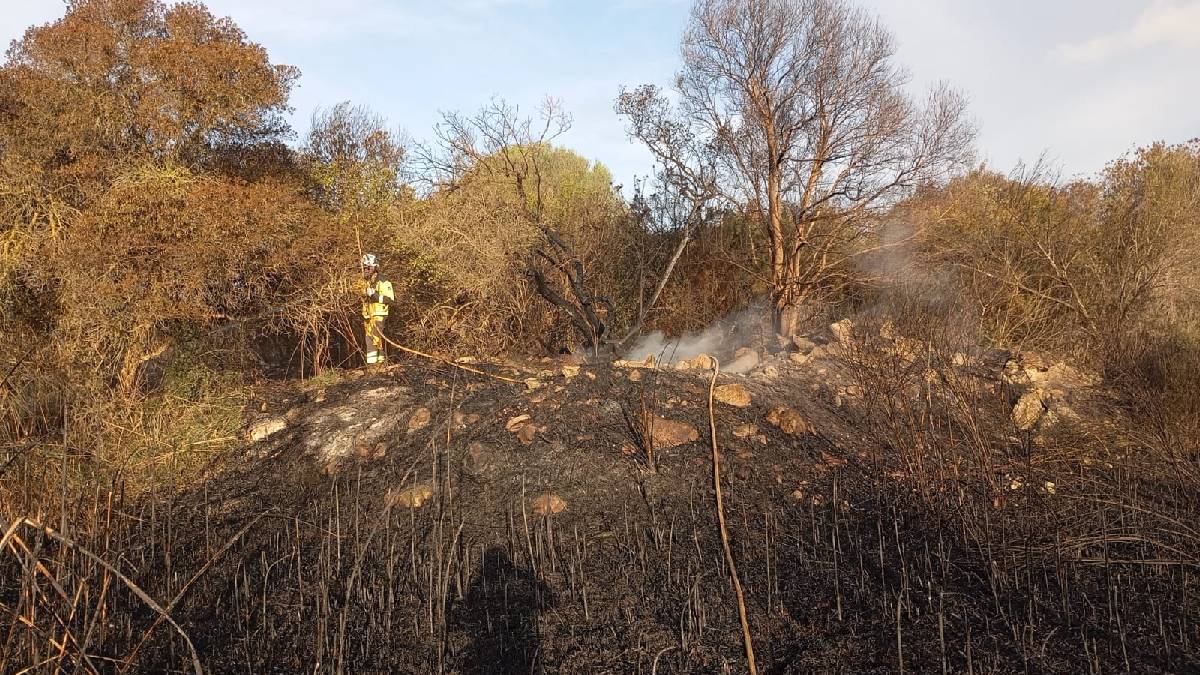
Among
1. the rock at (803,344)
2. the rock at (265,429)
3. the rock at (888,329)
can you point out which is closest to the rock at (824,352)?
the rock at (803,344)

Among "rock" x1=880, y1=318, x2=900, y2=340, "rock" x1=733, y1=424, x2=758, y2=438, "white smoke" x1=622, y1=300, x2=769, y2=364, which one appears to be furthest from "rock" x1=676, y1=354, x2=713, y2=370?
"white smoke" x1=622, y1=300, x2=769, y2=364

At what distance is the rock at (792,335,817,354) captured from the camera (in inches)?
380

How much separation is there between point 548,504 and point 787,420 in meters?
2.37

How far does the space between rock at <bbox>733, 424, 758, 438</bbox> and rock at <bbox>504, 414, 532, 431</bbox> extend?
6.06ft

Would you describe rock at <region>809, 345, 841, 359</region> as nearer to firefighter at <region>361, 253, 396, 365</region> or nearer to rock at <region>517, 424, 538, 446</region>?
rock at <region>517, 424, 538, 446</region>

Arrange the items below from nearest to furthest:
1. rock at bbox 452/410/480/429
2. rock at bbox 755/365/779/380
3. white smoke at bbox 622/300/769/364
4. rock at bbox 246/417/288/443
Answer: rock at bbox 452/410/480/429 → rock at bbox 246/417/288/443 → rock at bbox 755/365/779/380 → white smoke at bbox 622/300/769/364

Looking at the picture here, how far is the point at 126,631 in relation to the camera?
446cm

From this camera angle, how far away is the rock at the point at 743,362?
933 cm

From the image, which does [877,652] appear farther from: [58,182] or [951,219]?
[951,219]

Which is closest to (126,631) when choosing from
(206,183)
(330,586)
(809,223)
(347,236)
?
(330,586)

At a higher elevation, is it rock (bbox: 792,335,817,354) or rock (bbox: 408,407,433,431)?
rock (bbox: 792,335,817,354)

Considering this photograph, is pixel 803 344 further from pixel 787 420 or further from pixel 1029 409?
pixel 787 420

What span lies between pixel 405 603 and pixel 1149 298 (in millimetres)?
10175

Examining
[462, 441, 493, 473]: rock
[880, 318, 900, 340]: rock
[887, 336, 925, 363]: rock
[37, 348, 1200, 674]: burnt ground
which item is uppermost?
[880, 318, 900, 340]: rock
